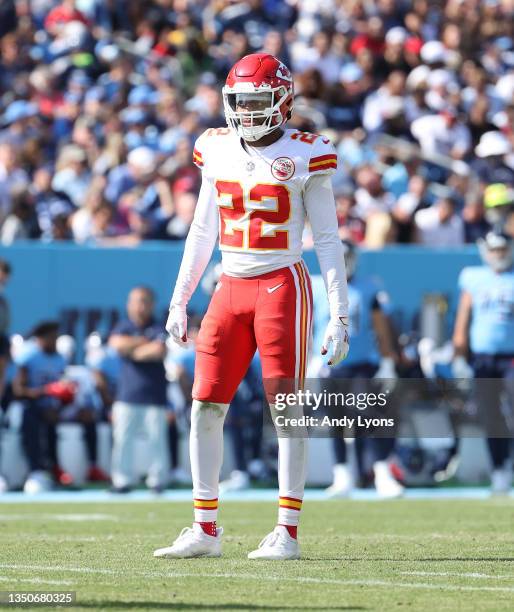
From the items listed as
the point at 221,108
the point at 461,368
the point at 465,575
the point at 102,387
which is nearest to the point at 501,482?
the point at 461,368

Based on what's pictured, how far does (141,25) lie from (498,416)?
27.2 ft

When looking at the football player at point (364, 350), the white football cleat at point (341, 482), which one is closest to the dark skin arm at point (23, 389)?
the football player at point (364, 350)

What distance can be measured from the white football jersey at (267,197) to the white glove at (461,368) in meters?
4.90

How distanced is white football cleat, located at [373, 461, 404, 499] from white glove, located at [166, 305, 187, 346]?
474cm

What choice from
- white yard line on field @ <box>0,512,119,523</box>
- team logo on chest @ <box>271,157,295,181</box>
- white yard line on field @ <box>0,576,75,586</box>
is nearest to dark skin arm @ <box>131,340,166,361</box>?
white yard line on field @ <box>0,512,119,523</box>

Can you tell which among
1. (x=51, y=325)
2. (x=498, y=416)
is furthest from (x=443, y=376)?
(x=51, y=325)

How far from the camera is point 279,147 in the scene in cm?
628

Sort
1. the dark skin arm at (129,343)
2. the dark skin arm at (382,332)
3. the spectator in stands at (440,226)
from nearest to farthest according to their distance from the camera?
the dark skin arm at (382,332)
the dark skin arm at (129,343)
the spectator in stands at (440,226)

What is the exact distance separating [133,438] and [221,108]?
19.2ft

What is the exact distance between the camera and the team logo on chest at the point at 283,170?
6211mm

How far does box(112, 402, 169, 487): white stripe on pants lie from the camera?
36.3 feet

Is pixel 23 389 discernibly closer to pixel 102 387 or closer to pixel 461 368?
pixel 102 387

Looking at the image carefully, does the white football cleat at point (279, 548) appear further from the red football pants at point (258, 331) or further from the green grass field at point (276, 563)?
the red football pants at point (258, 331)

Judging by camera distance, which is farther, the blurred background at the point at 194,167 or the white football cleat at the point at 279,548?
the blurred background at the point at 194,167
